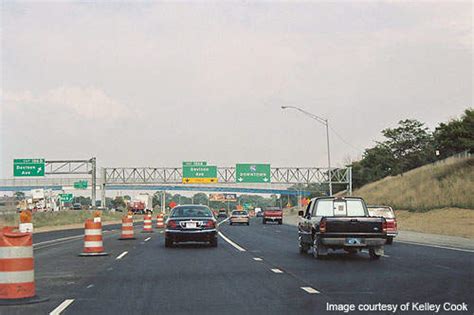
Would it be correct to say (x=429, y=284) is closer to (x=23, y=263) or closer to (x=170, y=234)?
(x=23, y=263)

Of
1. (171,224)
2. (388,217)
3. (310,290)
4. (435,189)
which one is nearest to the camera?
(310,290)

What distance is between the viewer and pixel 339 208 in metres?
22.8

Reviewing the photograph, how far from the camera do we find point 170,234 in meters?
26.5

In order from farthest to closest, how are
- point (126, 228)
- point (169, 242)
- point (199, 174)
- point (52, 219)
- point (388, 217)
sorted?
point (199, 174), point (52, 219), point (126, 228), point (388, 217), point (169, 242)

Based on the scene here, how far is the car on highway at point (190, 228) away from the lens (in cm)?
2614

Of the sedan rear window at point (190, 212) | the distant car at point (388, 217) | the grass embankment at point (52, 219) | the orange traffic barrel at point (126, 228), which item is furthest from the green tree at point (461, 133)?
the sedan rear window at point (190, 212)

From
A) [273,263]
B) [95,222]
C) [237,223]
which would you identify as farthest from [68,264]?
[237,223]

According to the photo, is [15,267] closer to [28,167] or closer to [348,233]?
[348,233]

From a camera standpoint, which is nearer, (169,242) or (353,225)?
(353,225)

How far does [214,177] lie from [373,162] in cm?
3985

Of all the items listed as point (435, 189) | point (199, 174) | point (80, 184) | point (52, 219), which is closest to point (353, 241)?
point (52, 219)

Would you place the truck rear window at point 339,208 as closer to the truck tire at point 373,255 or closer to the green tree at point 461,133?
the truck tire at point 373,255

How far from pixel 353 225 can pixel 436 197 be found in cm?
4821

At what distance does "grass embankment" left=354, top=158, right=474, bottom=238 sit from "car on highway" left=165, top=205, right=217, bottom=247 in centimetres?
2340
